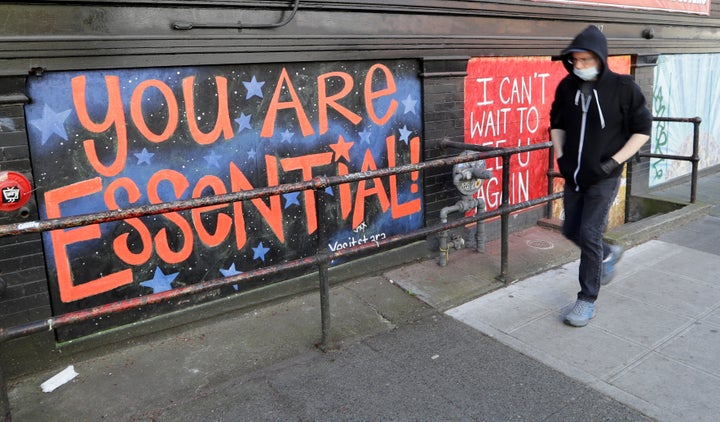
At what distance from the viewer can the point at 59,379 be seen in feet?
10.6

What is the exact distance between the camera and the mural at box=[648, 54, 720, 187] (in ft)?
26.5

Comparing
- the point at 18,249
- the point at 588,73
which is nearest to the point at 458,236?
the point at 588,73

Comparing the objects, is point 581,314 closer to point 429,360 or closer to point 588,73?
point 429,360

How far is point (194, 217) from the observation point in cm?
385

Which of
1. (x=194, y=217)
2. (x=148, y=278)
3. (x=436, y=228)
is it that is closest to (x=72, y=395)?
(x=148, y=278)

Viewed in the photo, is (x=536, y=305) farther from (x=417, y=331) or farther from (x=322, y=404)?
(x=322, y=404)

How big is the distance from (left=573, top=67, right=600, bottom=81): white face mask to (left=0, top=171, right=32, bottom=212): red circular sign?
3325 millimetres

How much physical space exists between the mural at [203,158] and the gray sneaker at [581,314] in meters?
1.74

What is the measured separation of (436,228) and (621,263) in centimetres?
208

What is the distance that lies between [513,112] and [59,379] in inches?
185

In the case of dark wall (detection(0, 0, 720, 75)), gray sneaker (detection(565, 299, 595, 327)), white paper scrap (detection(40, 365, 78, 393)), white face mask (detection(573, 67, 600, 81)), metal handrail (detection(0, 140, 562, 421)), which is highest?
dark wall (detection(0, 0, 720, 75))

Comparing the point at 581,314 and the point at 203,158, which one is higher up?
the point at 203,158

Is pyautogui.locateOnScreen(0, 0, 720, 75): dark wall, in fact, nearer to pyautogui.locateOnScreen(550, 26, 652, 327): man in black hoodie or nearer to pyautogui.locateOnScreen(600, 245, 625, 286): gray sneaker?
pyautogui.locateOnScreen(550, 26, 652, 327): man in black hoodie

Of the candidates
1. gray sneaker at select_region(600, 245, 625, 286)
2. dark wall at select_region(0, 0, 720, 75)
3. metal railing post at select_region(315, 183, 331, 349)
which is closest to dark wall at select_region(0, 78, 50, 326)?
dark wall at select_region(0, 0, 720, 75)
